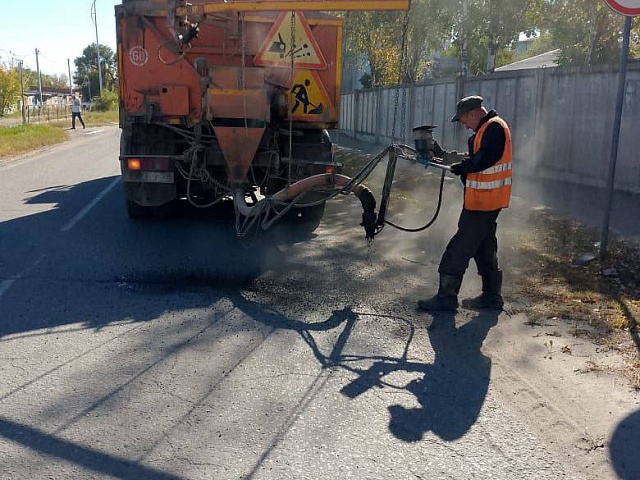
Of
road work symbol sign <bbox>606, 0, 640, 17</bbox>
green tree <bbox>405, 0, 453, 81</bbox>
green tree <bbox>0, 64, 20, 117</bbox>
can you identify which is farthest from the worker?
green tree <bbox>0, 64, 20, 117</bbox>

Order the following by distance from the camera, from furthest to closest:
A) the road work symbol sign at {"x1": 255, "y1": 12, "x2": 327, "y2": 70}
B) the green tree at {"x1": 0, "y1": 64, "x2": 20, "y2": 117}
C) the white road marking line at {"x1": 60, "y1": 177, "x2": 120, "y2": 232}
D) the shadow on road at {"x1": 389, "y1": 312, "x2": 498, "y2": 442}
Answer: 1. the green tree at {"x1": 0, "y1": 64, "x2": 20, "y2": 117}
2. the white road marking line at {"x1": 60, "y1": 177, "x2": 120, "y2": 232}
3. the road work symbol sign at {"x1": 255, "y1": 12, "x2": 327, "y2": 70}
4. the shadow on road at {"x1": 389, "y1": 312, "x2": 498, "y2": 442}

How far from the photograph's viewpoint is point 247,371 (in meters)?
4.52

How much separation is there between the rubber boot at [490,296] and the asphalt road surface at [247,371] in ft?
0.63

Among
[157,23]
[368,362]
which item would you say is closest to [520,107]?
[157,23]

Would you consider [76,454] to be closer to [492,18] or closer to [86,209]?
[86,209]

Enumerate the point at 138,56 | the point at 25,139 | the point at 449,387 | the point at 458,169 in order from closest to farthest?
the point at 449,387
the point at 458,169
the point at 138,56
the point at 25,139

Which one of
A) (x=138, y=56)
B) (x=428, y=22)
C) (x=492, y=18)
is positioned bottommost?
(x=138, y=56)

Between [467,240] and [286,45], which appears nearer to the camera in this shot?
[467,240]

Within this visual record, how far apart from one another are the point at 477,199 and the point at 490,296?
2.76ft

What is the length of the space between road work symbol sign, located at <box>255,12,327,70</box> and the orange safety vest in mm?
2775

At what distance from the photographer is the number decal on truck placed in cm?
830

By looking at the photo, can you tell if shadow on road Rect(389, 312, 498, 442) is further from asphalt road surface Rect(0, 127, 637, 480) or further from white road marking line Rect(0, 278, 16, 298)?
white road marking line Rect(0, 278, 16, 298)

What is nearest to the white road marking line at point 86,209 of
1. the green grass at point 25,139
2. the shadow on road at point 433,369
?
the shadow on road at point 433,369

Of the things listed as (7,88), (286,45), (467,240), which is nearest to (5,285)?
(286,45)
